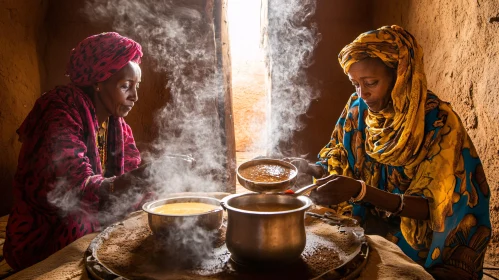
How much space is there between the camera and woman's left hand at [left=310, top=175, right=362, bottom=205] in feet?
6.71

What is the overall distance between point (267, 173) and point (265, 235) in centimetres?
89

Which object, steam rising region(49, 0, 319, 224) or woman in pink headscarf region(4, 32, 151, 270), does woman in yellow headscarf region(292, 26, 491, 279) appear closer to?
woman in pink headscarf region(4, 32, 151, 270)

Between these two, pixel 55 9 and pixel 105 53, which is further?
pixel 55 9

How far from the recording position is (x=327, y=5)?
4.66m

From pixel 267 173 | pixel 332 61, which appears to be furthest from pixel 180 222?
pixel 332 61

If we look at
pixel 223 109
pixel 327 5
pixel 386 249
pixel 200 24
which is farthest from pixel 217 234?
pixel 327 5

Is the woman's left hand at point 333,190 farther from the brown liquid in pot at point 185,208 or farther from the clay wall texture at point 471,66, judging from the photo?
the clay wall texture at point 471,66

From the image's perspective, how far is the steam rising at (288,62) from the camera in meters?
4.68

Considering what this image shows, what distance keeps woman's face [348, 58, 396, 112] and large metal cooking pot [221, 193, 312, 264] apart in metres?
1.32

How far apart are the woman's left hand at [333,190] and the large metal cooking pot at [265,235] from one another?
60 cm

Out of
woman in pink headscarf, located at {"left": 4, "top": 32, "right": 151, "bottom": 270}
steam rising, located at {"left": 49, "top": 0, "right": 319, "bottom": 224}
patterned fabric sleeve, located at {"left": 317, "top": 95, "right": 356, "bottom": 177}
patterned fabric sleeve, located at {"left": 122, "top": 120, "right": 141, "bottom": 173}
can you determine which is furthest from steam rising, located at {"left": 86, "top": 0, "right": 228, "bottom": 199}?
woman in pink headscarf, located at {"left": 4, "top": 32, "right": 151, "bottom": 270}

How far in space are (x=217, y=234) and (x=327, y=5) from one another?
12.2 ft

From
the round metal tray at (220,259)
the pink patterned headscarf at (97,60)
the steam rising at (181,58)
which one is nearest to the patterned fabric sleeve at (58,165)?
the pink patterned headscarf at (97,60)

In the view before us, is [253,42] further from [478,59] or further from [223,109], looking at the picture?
[478,59]
